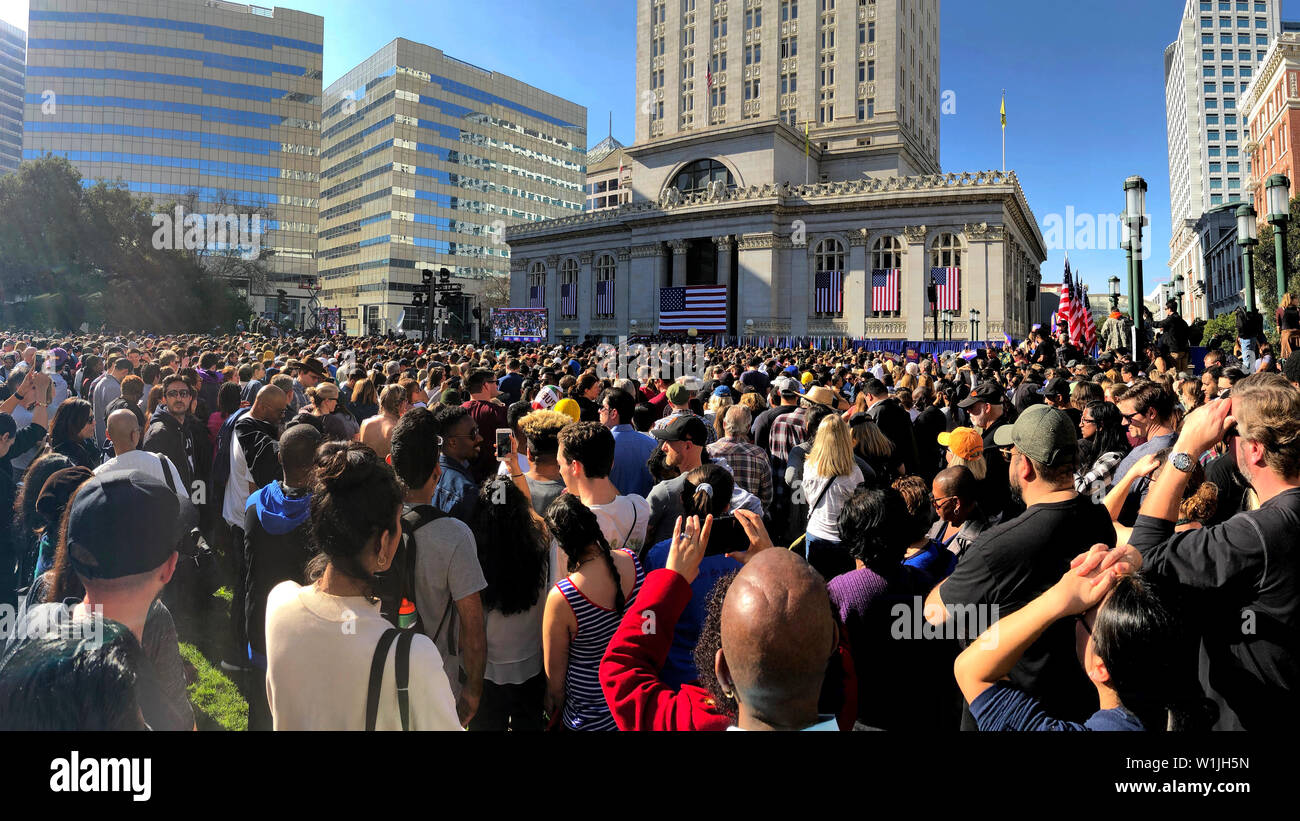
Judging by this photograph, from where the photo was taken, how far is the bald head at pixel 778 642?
6.07 feet

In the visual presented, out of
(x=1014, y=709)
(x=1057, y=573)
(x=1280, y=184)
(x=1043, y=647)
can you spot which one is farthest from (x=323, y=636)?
(x=1280, y=184)

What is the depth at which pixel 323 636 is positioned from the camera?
7.80 feet

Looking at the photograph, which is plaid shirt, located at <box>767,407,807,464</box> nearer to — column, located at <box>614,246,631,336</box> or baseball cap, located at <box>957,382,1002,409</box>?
baseball cap, located at <box>957,382,1002,409</box>

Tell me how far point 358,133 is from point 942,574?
11086 centimetres

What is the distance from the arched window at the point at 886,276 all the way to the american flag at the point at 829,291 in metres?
2.34

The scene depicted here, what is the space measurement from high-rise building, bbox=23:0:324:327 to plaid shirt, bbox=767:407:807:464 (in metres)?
79.3

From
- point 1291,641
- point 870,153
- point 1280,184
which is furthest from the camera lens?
point 870,153

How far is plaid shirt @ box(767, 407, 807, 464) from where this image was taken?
8.02 metres

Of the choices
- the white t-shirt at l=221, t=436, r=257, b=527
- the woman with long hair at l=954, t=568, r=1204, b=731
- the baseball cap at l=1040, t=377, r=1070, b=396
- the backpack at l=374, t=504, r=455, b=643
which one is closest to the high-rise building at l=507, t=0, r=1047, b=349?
the baseball cap at l=1040, t=377, r=1070, b=396

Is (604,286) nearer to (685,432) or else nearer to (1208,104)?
(685,432)

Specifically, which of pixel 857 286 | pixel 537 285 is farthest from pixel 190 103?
pixel 857 286

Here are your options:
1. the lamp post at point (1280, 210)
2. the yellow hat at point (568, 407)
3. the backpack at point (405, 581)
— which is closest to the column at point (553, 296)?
the lamp post at point (1280, 210)

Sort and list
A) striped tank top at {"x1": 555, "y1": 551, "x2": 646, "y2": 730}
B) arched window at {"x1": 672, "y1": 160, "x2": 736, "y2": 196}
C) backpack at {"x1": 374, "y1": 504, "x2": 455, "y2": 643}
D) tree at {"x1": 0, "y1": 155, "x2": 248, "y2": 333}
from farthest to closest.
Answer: arched window at {"x1": 672, "y1": 160, "x2": 736, "y2": 196}
tree at {"x1": 0, "y1": 155, "x2": 248, "y2": 333}
backpack at {"x1": 374, "y1": 504, "x2": 455, "y2": 643}
striped tank top at {"x1": 555, "y1": 551, "x2": 646, "y2": 730}
